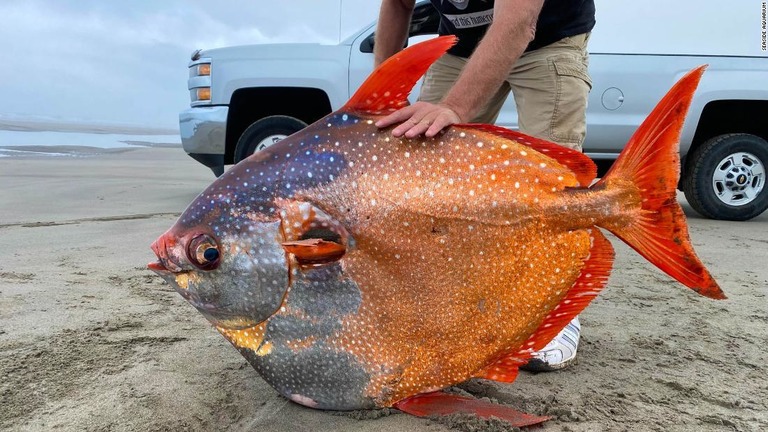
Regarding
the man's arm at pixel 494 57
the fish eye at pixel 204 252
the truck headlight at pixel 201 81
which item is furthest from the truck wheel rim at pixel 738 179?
the fish eye at pixel 204 252

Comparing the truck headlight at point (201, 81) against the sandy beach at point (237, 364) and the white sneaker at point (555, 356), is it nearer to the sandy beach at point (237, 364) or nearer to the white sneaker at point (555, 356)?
the sandy beach at point (237, 364)

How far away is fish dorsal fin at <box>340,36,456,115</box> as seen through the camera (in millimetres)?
1428

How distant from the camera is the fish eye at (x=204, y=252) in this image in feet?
4.59

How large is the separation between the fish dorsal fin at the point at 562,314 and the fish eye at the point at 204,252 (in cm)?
73

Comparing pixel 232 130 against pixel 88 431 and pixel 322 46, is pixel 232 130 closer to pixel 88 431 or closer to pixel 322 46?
pixel 322 46

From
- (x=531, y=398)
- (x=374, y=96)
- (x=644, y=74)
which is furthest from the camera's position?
(x=644, y=74)

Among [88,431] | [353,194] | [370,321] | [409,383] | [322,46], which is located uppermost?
[322,46]

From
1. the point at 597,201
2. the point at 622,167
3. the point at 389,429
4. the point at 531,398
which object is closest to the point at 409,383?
the point at 389,429

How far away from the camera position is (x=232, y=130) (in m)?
5.63

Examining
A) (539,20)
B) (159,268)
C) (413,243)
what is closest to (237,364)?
(159,268)

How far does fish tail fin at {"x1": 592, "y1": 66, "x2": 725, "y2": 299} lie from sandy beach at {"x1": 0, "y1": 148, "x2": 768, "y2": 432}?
→ 479 mm

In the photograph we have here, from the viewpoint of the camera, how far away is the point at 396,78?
1459 mm

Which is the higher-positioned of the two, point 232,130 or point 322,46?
point 322,46

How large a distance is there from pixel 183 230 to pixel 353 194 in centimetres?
45
